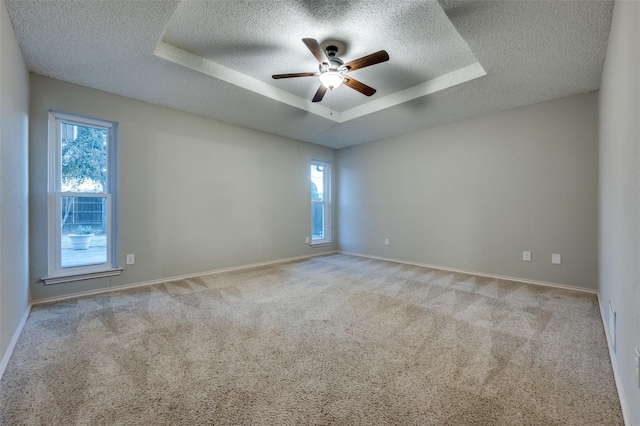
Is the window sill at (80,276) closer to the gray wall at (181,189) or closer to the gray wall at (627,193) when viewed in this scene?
the gray wall at (181,189)

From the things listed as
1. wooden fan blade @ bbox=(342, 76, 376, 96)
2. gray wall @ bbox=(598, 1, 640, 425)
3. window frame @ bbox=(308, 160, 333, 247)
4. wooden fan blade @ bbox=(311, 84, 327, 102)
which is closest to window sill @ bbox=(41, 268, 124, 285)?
wooden fan blade @ bbox=(311, 84, 327, 102)

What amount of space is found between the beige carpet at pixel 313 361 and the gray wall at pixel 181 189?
683mm

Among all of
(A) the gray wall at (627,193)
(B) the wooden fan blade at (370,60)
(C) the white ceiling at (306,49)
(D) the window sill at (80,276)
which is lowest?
(D) the window sill at (80,276)

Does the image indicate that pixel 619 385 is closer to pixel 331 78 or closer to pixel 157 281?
pixel 331 78

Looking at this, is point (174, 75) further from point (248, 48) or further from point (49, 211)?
point (49, 211)

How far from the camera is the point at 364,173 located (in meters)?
5.55

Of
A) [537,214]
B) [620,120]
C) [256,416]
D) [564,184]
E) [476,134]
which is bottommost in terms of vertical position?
[256,416]

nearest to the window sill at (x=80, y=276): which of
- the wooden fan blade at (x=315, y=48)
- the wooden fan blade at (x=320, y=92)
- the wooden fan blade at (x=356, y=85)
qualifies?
the wooden fan blade at (x=320, y=92)

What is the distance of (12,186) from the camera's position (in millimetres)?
2016

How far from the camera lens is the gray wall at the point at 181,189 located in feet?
9.44

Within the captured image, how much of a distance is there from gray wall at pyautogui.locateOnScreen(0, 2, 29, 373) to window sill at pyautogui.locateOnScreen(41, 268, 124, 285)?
0.30 metres

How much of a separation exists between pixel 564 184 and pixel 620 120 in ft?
6.70

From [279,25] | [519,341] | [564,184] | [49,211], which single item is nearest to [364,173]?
[564,184]

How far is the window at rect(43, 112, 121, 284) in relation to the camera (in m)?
2.96
